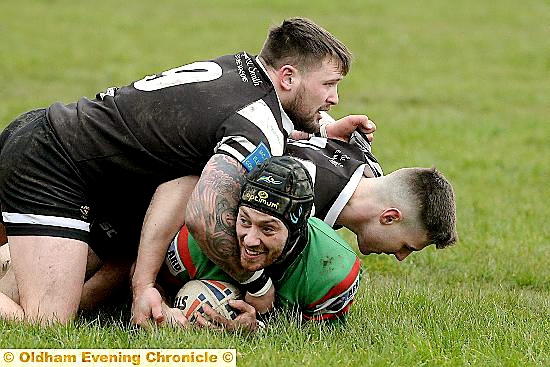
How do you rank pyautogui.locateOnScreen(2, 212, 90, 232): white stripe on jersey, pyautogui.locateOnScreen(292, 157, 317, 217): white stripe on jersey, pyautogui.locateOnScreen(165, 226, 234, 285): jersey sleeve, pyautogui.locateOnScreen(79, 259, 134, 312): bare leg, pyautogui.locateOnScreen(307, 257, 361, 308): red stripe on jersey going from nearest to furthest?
1. pyautogui.locateOnScreen(307, 257, 361, 308): red stripe on jersey
2. pyautogui.locateOnScreen(165, 226, 234, 285): jersey sleeve
3. pyautogui.locateOnScreen(2, 212, 90, 232): white stripe on jersey
4. pyautogui.locateOnScreen(292, 157, 317, 217): white stripe on jersey
5. pyautogui.locateOnScreen(79, 259, 134, 312): bare leg

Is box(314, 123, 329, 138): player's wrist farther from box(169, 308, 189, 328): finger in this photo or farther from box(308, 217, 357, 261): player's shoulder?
box(169, 308, 189, 328): finger

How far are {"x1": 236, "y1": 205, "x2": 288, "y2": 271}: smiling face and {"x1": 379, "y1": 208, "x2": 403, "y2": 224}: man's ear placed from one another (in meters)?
1.01

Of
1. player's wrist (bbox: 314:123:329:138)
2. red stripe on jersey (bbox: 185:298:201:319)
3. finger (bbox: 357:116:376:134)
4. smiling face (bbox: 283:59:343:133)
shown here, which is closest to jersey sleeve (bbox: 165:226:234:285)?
red stripe on jersey (bbox: 185:298:201:319)

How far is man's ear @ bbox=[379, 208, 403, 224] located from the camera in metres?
5.95

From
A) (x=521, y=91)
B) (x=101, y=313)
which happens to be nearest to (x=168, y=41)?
(x=521, y=91)

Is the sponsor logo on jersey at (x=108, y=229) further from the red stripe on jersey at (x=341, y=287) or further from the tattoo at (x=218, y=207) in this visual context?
the red stripe on jersey at (x=341, y=287)

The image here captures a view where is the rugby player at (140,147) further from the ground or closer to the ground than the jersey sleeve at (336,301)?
further from the ground

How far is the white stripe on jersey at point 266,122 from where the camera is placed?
216 inches

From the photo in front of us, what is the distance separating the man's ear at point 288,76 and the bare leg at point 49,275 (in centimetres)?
146

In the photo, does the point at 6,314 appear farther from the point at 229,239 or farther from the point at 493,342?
the point at 493,342

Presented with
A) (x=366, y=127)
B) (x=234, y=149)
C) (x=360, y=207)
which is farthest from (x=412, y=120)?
(x=234, y=149)

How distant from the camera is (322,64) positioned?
5.96 meters

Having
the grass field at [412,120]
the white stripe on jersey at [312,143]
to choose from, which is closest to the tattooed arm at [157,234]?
the grass field at [412,120]

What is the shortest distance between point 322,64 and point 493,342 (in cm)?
184
